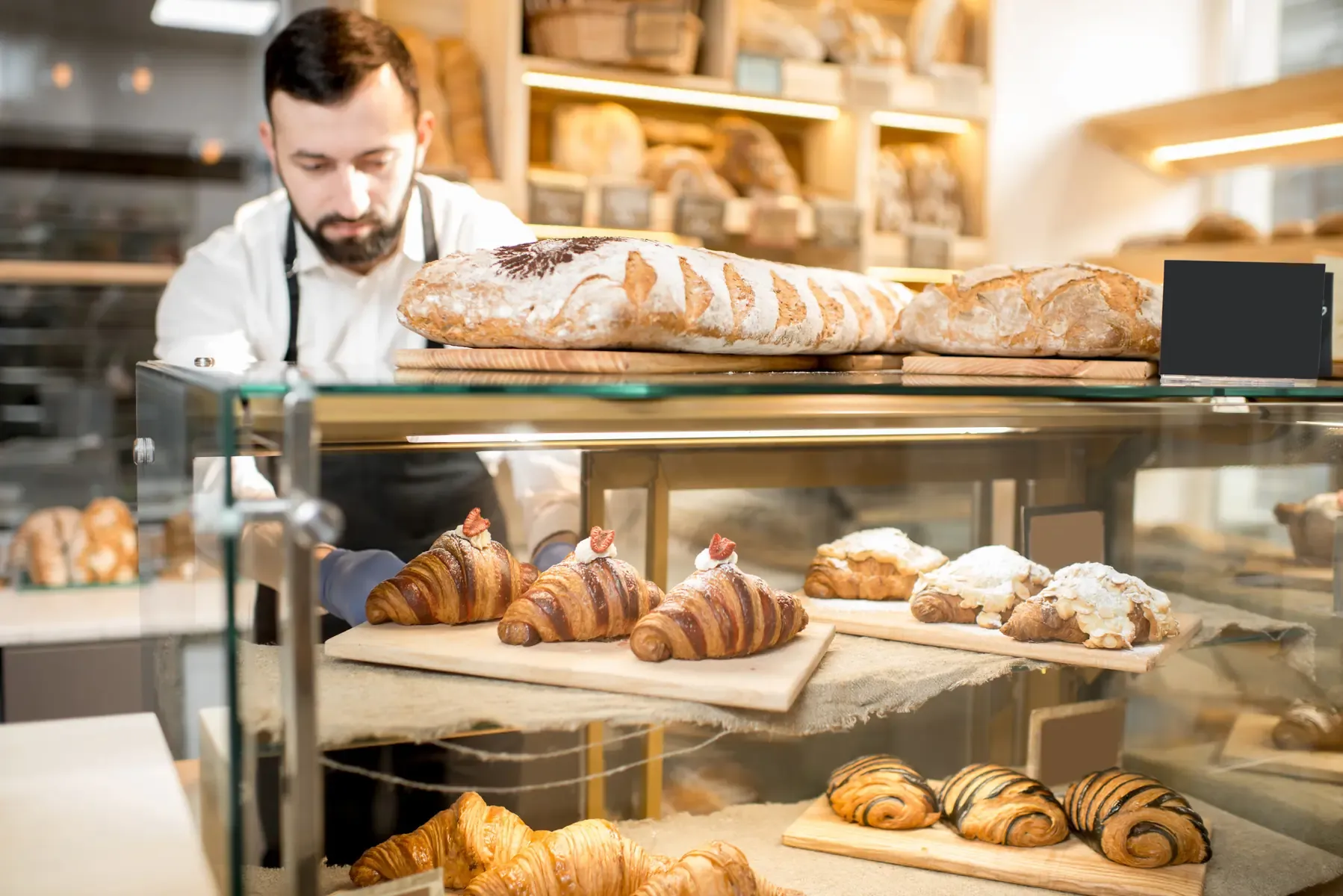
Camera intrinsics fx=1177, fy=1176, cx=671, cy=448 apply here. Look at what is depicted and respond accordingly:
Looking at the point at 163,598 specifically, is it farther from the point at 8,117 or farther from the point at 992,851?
the point at 8,117

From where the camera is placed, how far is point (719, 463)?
122 cm

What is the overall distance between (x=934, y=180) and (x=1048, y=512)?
90.3 inches

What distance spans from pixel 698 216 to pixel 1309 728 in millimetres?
1935

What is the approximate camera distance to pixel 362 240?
6.97 feet

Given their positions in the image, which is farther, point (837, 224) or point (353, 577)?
point (837, 224)

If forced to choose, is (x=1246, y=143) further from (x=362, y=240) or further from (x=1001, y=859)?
(x=1001, y=859)

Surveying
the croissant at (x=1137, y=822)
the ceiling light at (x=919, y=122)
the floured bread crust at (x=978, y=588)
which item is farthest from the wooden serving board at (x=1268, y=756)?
the ceiling light at (x=919, y=122)

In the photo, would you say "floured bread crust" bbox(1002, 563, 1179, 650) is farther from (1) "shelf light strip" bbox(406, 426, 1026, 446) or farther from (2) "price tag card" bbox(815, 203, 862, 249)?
(2) "price tag card" bbox(815, 203, 862, 249)

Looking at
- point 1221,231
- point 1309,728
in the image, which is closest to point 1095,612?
point 1309,728

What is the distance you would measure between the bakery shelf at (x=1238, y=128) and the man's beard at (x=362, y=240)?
7.41 ft

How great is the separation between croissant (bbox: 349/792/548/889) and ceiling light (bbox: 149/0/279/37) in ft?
7.76

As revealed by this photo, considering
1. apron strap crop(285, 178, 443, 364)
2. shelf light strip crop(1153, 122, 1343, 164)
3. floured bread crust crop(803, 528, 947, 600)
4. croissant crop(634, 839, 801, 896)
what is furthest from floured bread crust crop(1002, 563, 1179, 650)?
shelf light strip crop(1153, 122, 1343, 164)

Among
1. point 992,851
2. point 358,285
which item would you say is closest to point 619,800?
point 992,851

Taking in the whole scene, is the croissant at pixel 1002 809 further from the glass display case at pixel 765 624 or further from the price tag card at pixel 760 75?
the price tag card at pixel 760 75
